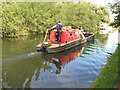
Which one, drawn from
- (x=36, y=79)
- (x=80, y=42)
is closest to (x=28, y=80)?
(x=36, y=79)

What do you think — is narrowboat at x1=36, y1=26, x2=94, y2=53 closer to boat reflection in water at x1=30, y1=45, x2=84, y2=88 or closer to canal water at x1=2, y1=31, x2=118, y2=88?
canal water at x1=2, y1=31, x2=118, y2=88

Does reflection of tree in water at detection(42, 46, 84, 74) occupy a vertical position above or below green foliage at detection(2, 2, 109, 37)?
below

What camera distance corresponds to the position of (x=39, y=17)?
117 ft

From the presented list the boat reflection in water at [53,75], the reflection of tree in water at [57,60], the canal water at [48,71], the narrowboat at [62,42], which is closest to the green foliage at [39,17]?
the narrowboat at [62,42]

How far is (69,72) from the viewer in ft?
35.8

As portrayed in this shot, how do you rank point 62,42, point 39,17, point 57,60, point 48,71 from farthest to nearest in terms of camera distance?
1. point 39,17
2. point 62,42
3. point 57,60
4. point 48,71

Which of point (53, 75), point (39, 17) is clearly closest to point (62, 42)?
point (53, 75)

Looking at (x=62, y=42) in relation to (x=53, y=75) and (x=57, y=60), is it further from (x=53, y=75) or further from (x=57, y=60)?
(x=53, y=75)

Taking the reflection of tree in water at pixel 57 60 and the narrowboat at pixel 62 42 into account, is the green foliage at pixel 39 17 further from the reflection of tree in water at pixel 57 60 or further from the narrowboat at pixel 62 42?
the reflection of tree in water at pixel 57 60

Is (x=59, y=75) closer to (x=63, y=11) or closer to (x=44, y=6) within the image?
(x=44, y=6)

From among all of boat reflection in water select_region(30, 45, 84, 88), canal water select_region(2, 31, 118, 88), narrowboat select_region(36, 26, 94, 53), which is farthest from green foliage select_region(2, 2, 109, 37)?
boat reflection in water select_region(30, 45, 84, 88)

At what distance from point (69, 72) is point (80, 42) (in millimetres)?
11603

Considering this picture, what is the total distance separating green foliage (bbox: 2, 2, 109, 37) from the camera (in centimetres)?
2614

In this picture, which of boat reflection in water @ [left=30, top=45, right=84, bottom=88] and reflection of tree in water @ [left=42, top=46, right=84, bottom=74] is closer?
boat reflection in water @ [left=30, top=45, right=84, bottom=88]
